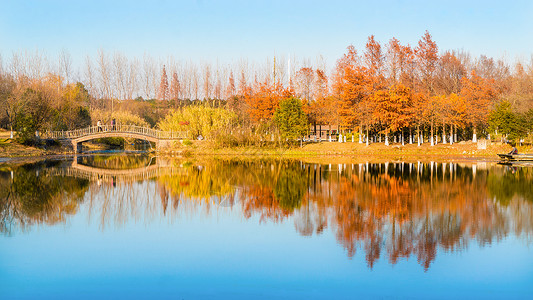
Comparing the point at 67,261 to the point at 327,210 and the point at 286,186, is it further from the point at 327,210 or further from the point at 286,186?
the point at 286,186

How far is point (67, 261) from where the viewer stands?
1120 centimetres

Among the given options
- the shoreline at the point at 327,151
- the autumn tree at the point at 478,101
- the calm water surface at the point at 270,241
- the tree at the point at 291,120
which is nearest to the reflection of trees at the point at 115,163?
the shoreline at the point at 327,151

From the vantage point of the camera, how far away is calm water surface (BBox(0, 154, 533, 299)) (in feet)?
30.9

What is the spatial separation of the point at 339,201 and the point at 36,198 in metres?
12.2

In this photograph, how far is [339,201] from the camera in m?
18.9

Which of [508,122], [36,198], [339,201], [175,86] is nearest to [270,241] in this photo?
[339,201]

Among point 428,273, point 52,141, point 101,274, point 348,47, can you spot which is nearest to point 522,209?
point 428,273

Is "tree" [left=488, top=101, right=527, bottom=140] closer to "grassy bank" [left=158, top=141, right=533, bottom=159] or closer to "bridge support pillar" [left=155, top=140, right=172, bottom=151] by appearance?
"grassy bank" [left=158, top=141, right=533, bottom=159]

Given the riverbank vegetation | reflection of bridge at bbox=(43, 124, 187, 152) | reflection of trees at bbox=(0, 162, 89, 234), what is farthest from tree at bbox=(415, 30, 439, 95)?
reflection of trees at bbox=(0, 162, 89, 234)

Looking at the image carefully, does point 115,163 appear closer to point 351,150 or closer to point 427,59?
point 351,150

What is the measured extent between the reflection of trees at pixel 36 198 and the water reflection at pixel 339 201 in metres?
0.04

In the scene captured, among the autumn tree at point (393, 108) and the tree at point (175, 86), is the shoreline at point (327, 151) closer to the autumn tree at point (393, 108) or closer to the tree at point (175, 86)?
the autumn tree at point (393, 108)

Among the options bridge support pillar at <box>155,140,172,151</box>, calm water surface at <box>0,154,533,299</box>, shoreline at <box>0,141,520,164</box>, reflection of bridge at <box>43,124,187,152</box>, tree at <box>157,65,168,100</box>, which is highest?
tree at <box>157,65,168,100</box>

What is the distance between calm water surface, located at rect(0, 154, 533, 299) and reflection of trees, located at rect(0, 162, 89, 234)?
0.28 ft
